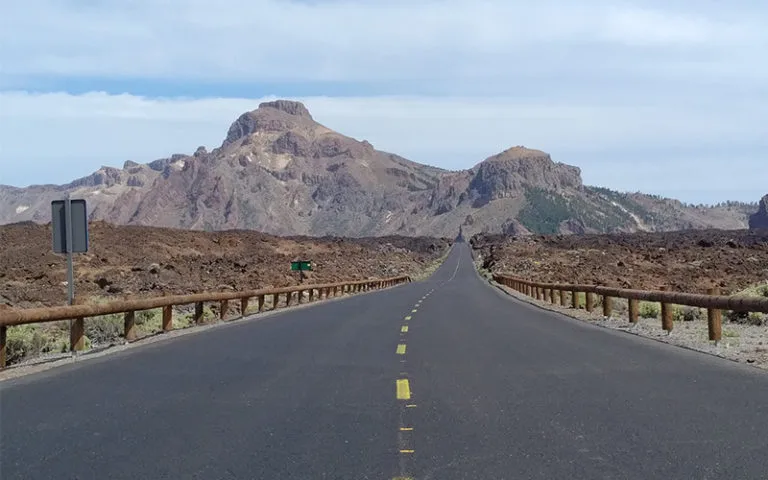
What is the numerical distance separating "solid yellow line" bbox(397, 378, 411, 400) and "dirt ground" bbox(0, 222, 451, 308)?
8.41 meters

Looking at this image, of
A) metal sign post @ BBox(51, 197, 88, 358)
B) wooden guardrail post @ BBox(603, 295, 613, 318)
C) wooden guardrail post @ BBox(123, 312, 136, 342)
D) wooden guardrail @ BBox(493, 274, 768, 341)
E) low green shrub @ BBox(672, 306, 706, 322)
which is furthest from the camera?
wooden guardrail post @ BBox(603, 295, 613, 318)

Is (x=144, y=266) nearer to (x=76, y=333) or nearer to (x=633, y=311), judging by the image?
(x=633, y=311)

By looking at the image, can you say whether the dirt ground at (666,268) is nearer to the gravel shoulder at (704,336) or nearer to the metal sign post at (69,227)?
the gravel shoulder at (704,336)

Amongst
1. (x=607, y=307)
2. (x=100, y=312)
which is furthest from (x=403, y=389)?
(x=607, y=307)

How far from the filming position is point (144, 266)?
53.0m

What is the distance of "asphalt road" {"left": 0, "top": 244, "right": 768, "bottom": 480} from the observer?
7188mm

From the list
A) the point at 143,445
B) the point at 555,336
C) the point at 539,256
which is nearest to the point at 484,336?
the point at 555,336

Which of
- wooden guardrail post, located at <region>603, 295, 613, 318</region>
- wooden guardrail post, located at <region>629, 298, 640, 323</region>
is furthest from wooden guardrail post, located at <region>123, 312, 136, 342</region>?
wooden guardrail post, located at <region>603, 295, 613, 318</region>

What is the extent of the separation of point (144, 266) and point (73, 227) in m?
36.6

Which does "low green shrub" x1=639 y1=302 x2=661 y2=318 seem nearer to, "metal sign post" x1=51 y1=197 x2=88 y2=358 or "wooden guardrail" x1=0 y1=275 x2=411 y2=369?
"wooden guardrail" x1=0 y1=275 x2=411 y2=369

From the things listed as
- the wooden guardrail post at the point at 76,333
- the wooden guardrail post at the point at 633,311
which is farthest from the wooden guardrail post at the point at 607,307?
the wooden guardrail post at the point at 76,333

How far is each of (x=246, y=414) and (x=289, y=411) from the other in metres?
0.48

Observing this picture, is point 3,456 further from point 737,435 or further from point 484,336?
point 484,336

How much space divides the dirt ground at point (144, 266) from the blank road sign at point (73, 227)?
3.79 feet
